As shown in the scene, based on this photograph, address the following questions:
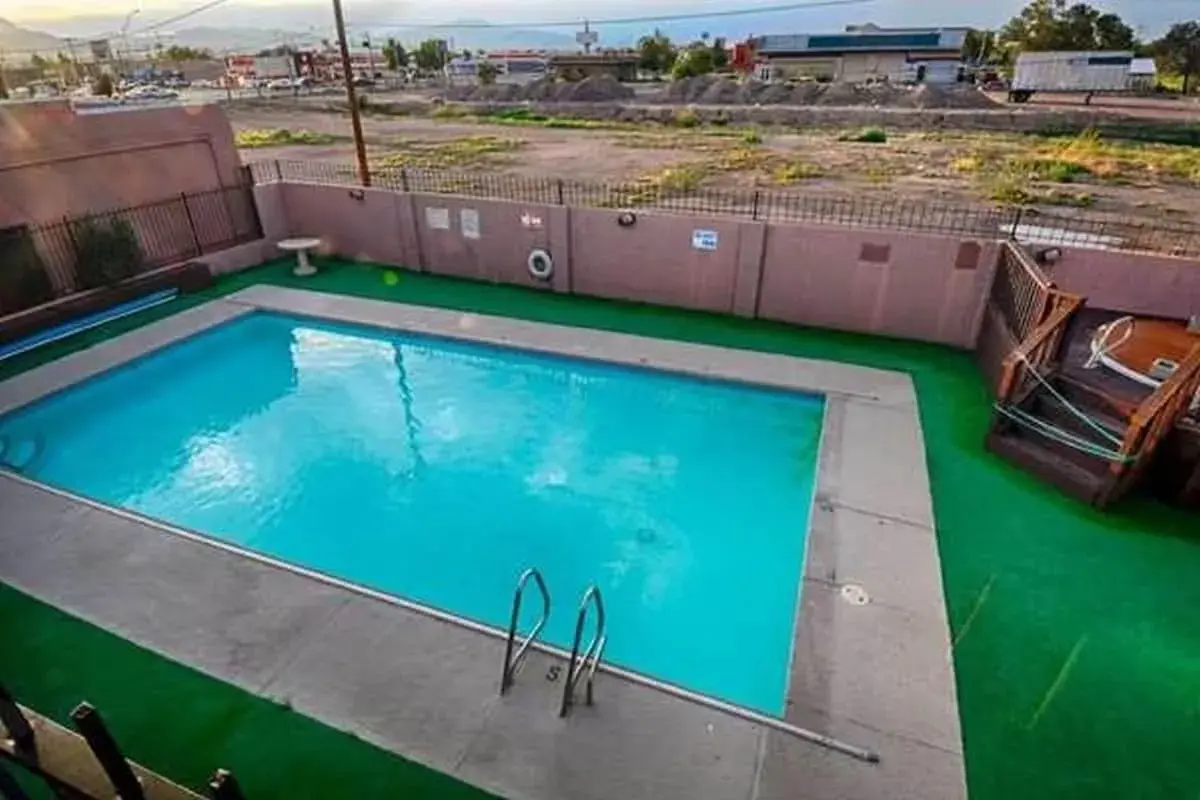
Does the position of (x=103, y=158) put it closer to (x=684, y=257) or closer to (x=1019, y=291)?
(x=684, y=257)

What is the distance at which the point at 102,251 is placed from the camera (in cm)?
1140

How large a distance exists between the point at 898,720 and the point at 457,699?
2852 millimetres

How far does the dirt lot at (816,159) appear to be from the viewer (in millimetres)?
19188

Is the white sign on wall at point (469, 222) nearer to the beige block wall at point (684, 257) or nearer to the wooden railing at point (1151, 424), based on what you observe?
the beige block wall at point (684, 257)

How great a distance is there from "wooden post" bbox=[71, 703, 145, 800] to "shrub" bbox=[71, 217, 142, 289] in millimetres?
12356

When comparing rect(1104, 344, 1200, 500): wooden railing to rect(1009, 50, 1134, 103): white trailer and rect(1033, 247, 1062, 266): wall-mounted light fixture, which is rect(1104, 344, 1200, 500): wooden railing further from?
rect(1009, 50, 1134, 103): white trailer

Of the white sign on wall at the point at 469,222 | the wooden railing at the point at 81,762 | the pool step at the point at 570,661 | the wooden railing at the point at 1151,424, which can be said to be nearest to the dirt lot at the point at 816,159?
the white sign on wall at the point at 469,222

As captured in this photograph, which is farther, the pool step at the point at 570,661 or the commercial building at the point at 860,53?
the commercial building at the point at 860,53

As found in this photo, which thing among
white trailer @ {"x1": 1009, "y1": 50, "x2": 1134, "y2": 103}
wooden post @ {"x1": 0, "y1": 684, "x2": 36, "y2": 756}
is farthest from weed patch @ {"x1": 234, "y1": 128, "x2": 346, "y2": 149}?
white trailer @ {"x1": 1009, "y1": 50, "x2": 1134, "y2": 103}

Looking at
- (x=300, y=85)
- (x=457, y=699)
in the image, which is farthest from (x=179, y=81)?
(x=457, y=699)

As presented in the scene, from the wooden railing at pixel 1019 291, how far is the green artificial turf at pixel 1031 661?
5.92ft

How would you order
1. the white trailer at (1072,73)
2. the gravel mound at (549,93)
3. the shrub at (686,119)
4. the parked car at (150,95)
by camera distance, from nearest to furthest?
1. the parked car at (150,95)
2. the shrub at (686,119)
3. the white trailer at (1072,73)
4. the gravel mound at (549,93)

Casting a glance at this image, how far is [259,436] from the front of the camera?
28.6ft

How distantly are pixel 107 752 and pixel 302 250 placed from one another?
13.2m
